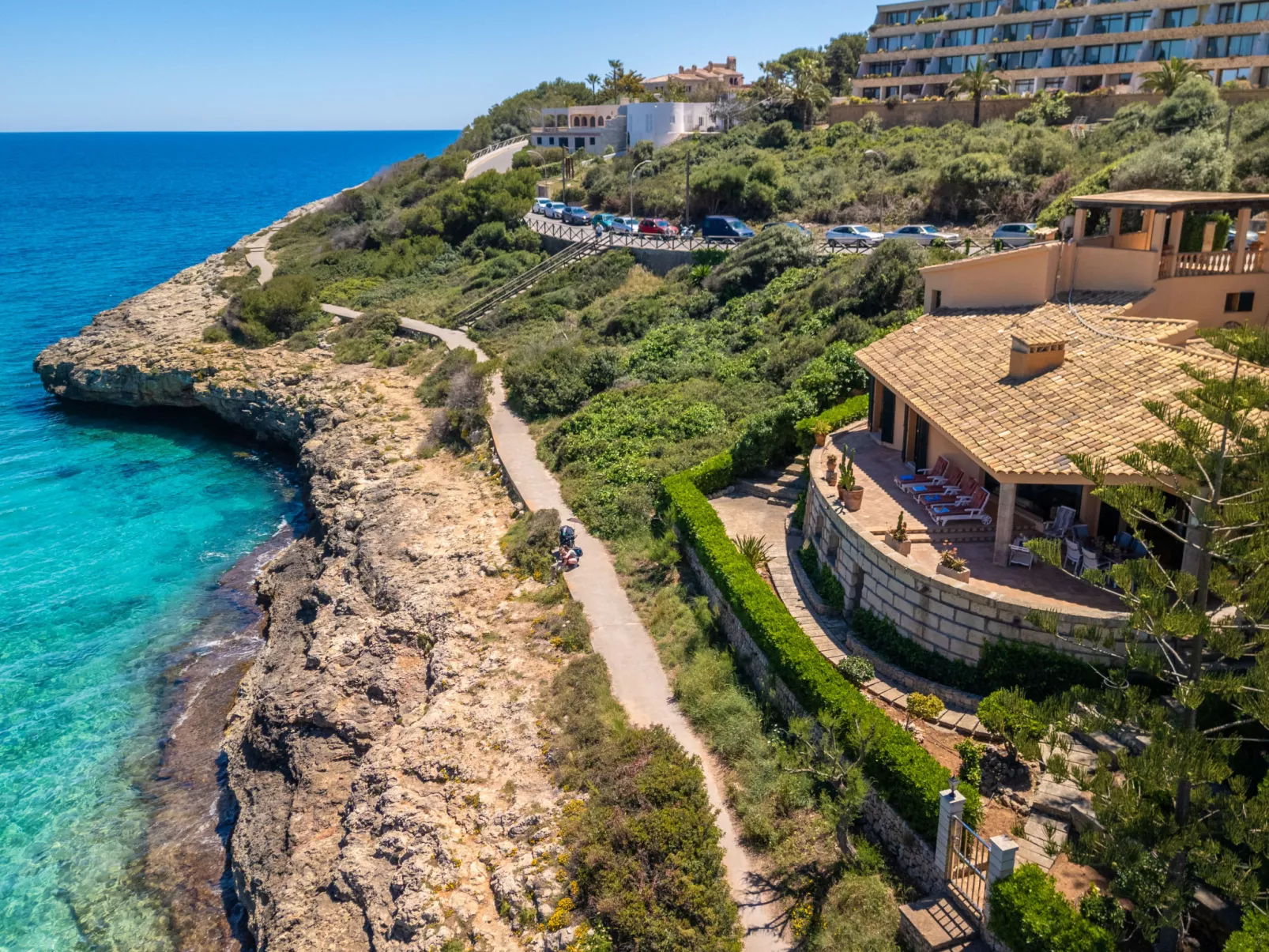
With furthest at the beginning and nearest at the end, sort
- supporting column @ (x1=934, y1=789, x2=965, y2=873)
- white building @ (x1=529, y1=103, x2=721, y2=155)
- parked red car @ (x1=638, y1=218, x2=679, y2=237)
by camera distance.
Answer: white building @ (x1=529, y1=103, x2=721, y2=155)
parked red car @ (x1=638, y1=218, x2=679, y2=237)
supporting column @ (x1=934, y1=789, x2=965, y2=873)

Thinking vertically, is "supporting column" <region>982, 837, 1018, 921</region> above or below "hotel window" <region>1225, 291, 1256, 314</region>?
below

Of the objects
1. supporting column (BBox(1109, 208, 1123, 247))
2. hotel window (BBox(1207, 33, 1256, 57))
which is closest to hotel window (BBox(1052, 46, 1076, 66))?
hotel window (BBox(1207, 33, 1256, 57))

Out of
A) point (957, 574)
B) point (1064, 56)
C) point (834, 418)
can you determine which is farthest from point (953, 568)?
point (1064, 56)

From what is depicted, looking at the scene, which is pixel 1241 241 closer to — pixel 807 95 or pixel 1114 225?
pixel 1114 225

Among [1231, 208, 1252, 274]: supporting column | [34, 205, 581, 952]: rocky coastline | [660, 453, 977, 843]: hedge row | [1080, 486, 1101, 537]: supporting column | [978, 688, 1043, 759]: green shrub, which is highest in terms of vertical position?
[1231, 208, 1252, 274]: supporting column

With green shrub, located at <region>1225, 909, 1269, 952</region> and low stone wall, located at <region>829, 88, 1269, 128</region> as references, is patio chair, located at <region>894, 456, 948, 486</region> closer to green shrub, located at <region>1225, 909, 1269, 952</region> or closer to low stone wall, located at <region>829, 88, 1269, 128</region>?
green shrub, located at <region>1225, 909, 1269, 952</region>

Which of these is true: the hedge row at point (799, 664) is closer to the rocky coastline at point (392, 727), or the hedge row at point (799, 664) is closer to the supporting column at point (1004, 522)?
the supporting column at point (1004, 522)
